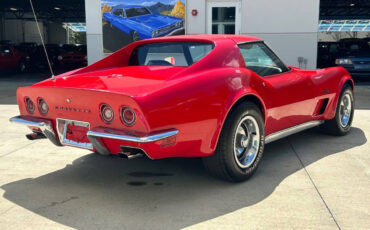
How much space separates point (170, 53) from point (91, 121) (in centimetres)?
126

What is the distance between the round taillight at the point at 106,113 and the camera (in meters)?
3.19

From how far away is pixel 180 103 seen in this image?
10.4 feet

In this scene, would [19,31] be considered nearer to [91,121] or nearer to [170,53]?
[170,53]

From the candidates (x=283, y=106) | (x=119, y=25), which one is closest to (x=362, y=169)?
(x=283, y=106)

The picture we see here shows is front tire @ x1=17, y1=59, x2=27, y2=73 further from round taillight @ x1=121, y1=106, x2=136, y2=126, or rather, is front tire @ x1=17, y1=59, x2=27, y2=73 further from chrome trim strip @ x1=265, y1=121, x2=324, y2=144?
round taillight @ x1=121, y1=106, x2=136, y2=126

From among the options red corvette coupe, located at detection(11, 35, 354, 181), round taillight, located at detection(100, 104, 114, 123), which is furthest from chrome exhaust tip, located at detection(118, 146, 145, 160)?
round taillight, located at detection(100, 104, 114, 123)

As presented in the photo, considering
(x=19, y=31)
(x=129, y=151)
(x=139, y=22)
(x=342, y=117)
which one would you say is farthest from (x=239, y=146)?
(x=19, y=31)

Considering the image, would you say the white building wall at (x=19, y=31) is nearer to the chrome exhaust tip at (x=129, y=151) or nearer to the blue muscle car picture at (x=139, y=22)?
the blue muscle car picture at (x=139, y=22)

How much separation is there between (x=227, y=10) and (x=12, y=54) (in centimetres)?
1088

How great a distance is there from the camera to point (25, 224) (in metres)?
2.93

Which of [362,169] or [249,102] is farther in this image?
[362,169]

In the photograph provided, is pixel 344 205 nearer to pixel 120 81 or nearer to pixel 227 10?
pixel 120 81

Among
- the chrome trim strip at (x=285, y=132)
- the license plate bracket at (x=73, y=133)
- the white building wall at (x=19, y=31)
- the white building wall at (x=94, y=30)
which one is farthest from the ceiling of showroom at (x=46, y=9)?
the license plate bracket at (x=73, y=133)

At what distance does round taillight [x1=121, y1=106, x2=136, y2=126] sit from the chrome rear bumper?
10 centimetres
